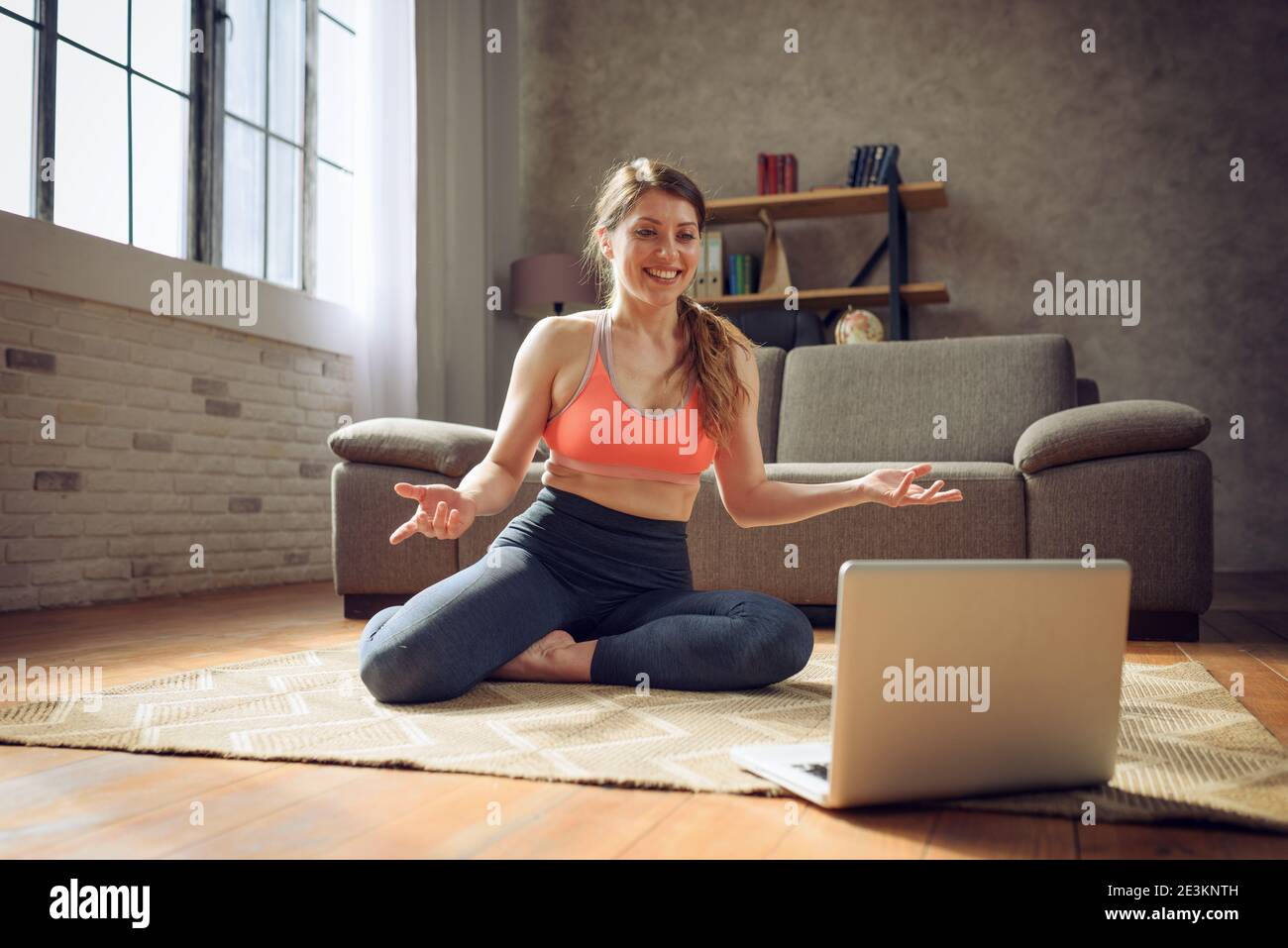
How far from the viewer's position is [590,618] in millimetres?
1652

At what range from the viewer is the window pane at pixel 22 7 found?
111 inches

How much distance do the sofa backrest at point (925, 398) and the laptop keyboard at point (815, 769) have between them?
199cm

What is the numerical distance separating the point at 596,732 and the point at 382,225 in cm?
340

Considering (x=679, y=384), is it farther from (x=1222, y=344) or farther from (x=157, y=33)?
(x=1222, y=344)

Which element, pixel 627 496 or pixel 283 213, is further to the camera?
pixel 283 213

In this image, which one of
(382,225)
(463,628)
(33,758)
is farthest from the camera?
(382,225)

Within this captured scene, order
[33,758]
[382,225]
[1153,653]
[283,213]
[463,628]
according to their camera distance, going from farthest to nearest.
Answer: [382,225]
[283,213]
[1153,653]
[463,628]
[33,758]

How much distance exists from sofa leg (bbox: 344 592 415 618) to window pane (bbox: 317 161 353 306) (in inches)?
73.9

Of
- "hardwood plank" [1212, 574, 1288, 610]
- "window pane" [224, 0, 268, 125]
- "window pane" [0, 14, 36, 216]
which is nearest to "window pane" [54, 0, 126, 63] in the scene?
"window pane" [0, 14, 36, 216]

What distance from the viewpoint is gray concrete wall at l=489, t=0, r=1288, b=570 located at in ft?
14.8

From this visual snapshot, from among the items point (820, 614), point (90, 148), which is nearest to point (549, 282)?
point (90, 148)

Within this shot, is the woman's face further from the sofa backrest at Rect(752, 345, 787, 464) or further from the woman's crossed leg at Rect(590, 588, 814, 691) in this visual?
the sofa backrest at Rect(752, 345, 787, 464)

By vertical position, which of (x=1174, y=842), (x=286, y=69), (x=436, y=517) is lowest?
(x=1174, y=842)

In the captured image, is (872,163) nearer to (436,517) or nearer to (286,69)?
(286,69)
